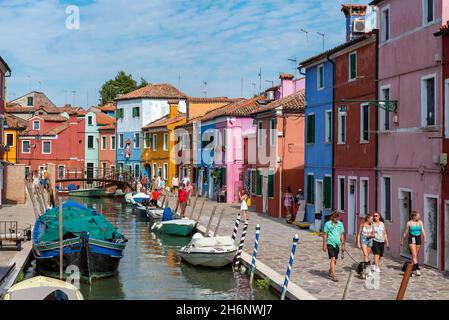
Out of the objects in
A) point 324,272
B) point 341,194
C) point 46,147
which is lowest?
point 324,272

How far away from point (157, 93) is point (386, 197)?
45.8 metres

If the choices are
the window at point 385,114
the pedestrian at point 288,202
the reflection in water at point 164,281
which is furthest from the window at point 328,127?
the reflection in water at point 164,281

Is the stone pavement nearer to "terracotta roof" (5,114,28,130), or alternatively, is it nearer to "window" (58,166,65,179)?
"terracotta roof" (5,114,28,130)

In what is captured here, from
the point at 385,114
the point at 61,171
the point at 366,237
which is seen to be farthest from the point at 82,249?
the point at 61,171

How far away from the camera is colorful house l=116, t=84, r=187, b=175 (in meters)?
64.6

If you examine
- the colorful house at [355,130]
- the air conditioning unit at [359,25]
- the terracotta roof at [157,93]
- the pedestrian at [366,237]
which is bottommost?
the pedestrian at [366,237]

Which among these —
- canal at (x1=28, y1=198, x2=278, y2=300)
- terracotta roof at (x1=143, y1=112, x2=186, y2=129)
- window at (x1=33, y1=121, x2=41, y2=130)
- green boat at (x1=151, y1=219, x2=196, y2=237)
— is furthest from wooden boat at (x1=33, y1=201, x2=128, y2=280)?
window at (x1=33, y1=121, x2=41, y2=130)

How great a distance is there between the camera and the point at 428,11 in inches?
711

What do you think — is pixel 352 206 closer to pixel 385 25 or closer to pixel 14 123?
pixel 385 25

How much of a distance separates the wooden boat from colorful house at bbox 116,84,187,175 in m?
43.3

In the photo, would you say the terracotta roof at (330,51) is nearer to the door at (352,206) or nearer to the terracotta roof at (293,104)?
the terracotta roof at (293,104)

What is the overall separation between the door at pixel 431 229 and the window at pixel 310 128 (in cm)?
1072

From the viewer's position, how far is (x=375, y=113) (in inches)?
861

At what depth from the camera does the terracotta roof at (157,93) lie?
64.7m
